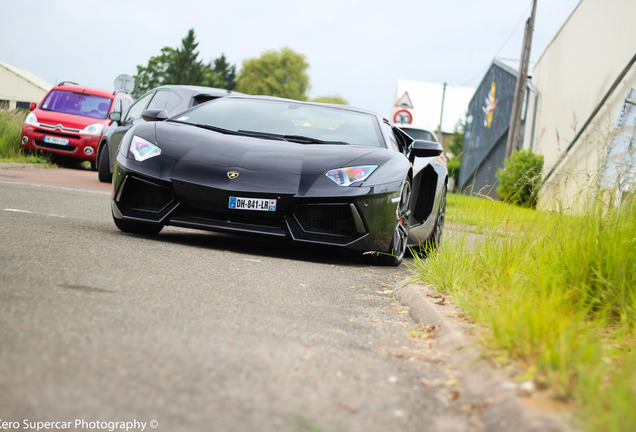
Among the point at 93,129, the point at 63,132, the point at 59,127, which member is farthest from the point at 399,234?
the point at 59,127

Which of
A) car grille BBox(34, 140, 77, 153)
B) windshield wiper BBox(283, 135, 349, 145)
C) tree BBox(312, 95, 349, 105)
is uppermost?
tree BBox(312, 95, 349, 105)

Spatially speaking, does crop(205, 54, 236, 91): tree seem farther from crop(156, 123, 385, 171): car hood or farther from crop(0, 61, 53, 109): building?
crop(156, 123, 385, 171): car hood

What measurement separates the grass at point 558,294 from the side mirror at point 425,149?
0.74 metres

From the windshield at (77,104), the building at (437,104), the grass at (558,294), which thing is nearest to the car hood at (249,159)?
the grass at (558,294)

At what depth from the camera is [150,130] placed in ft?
20.2

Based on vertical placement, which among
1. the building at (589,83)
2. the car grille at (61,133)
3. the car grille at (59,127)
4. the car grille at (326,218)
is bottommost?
the car grille at (326,218)

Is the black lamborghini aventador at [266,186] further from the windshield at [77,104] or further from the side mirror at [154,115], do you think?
the windshield at [77,104]

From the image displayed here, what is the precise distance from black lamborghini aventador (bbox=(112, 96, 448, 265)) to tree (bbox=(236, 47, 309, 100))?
90.1 meters

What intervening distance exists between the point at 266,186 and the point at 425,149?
167 cm

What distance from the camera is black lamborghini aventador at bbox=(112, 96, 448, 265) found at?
5.62 meters

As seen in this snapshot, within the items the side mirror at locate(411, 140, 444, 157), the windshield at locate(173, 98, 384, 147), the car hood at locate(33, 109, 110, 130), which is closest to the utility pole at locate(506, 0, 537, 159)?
the car hood at locate(33, 109, 110, 130)

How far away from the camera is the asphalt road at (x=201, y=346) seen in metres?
2.26

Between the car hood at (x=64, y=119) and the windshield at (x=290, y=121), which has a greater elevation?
the windshield at (x=290, y=121)

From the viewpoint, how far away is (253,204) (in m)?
5.60
